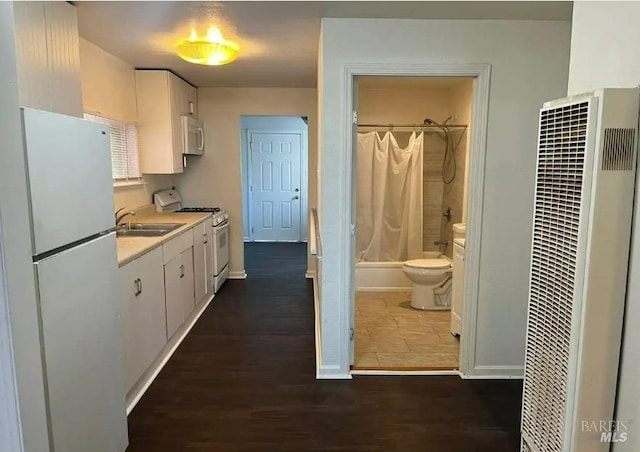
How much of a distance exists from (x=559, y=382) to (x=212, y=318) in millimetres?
3190

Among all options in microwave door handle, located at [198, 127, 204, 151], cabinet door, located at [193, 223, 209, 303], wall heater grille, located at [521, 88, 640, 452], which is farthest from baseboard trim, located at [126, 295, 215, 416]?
wall heater grille, located at [521, 88, 640, 452]

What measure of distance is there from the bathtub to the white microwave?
7.30 feet

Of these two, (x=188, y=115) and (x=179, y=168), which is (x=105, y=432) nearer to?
(x=179, y=168)

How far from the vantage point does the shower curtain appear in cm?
487

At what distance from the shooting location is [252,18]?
2.63m

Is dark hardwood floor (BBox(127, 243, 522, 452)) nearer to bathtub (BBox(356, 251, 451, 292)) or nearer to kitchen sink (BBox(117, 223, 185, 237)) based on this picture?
kitchen sink (BBox(117, 223, 185, 237))

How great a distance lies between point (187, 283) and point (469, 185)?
242 cm

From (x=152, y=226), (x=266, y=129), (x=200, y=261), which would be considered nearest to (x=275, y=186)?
(x=266, y=129)

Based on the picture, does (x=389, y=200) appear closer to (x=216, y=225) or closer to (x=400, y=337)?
(x=400, y=337)

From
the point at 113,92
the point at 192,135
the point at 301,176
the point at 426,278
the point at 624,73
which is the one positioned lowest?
the point at 426,278

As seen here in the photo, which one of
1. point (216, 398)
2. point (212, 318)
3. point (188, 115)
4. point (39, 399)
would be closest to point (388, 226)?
point (212, 318)

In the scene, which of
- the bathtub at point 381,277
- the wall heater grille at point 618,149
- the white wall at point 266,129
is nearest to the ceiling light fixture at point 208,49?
the wall heater grille at point 618,149

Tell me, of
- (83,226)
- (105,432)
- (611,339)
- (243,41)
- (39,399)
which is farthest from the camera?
(243,41)

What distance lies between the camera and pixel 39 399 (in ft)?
4.52
